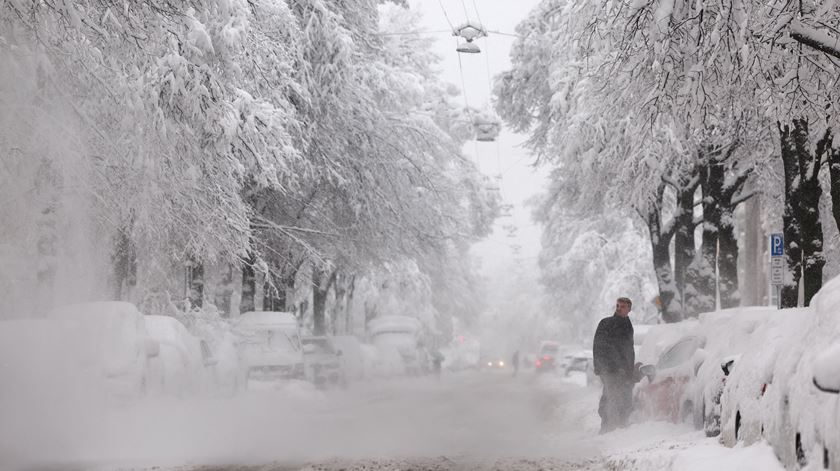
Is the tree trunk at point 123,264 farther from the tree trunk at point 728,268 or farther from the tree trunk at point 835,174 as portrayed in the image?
the tree trunk at point 728,268

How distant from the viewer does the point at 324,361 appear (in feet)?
96.8

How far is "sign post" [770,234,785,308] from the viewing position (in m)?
17.4

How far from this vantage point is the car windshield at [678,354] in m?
14.1

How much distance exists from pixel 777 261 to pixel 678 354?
4.00 m

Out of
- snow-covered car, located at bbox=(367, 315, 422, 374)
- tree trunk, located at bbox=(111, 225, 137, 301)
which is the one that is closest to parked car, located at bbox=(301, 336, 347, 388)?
Answer: tree trunk, located at bbox=(111, 225, 137, 301)

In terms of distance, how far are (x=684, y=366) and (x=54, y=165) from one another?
9.11 metres

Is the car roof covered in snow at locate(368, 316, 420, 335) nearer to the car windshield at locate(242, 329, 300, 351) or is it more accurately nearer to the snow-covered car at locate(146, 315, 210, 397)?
the car windshield at locate(242, 329, 300, 351)

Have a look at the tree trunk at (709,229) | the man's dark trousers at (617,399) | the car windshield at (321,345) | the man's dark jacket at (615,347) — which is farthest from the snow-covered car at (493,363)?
the man's dark jacket at (615,347)

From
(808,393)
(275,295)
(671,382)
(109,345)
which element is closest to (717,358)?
(671,382)

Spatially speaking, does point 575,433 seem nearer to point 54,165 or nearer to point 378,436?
point 378,436

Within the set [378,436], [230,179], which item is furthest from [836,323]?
[230,179]

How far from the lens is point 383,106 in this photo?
29.9m

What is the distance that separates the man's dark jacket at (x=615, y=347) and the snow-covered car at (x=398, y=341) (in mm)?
25432

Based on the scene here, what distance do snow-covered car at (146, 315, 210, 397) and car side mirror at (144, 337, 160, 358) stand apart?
0.86ft
